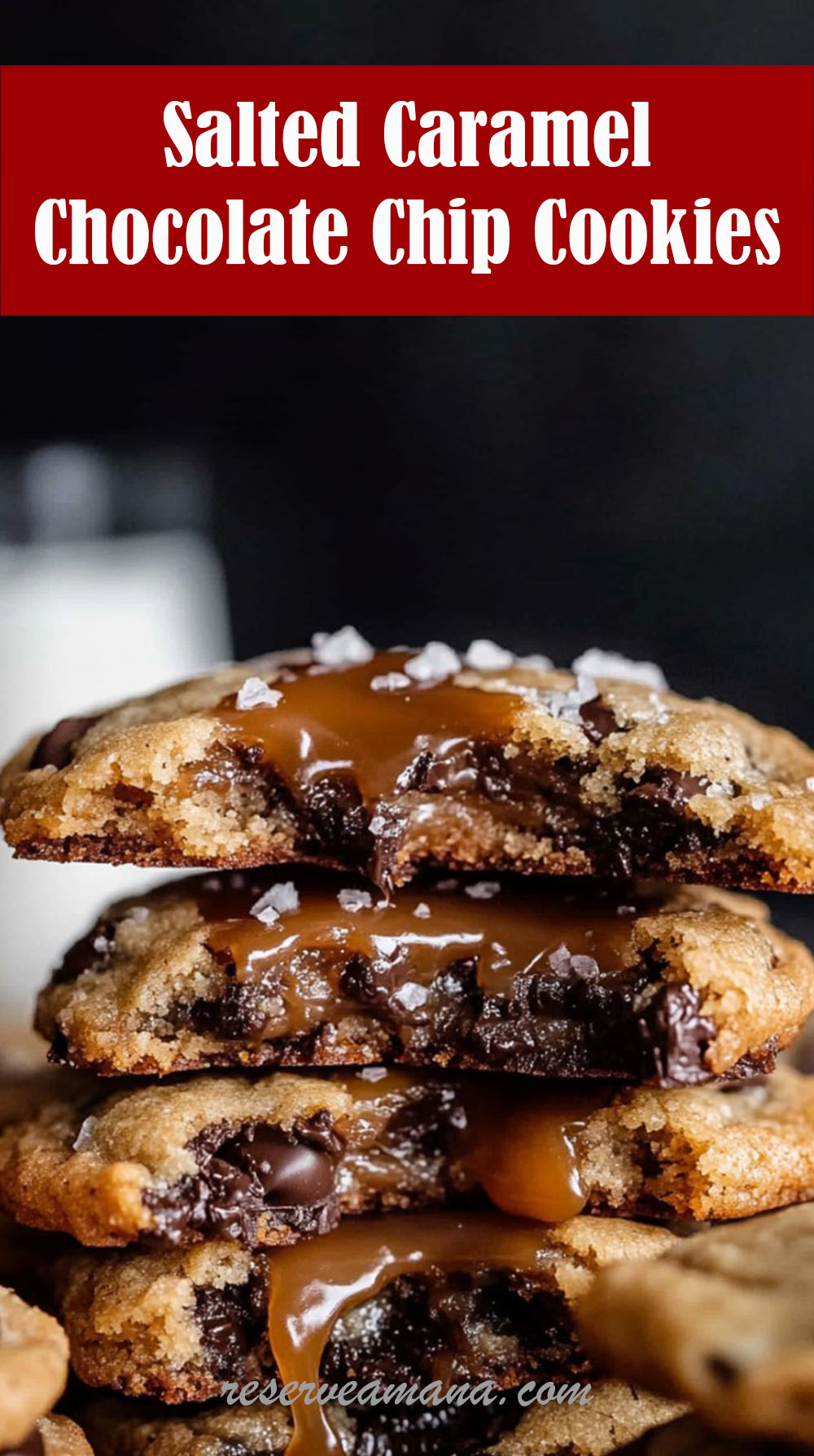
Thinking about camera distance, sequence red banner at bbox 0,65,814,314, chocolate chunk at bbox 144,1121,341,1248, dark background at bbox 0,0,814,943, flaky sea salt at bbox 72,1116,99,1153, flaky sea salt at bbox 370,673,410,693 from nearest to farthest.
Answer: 1. chocolate chunk at bbox 144,1121,341,1248
2. flaky sea salt at bbox 72,1116,99,1153
3. flaky sea salt at bbox 370,673,410,693
4. red banner at bbox 0,65,814,314
5. dark background at bbox 0,0,814,943

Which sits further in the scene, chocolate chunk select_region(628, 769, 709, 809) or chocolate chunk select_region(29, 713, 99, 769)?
chocolate chunk select_region(29, 713, 99, 769)

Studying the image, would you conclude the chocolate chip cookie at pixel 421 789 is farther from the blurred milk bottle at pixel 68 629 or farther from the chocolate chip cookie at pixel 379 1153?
the blurred milk bottle at pixel 68 629

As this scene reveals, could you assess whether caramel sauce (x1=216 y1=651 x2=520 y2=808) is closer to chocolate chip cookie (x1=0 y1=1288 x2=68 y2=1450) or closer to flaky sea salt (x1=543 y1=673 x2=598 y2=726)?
flaky sea salt (x1=543 y1=673 x2=598 y2=726)

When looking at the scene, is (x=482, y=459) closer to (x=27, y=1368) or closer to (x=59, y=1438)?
(x=59, y=1438)

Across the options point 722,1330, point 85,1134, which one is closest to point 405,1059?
point 85,1134

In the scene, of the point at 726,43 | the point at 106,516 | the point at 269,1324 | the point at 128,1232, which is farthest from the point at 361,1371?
the point at 726,43

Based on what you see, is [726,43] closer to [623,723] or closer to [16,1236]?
[623,723]

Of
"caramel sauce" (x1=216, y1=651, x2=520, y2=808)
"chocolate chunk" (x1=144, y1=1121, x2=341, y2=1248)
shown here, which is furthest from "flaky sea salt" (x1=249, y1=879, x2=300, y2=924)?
"chocolate chunk" (x1=144, y1=1121, x2=341, y2=1248)
